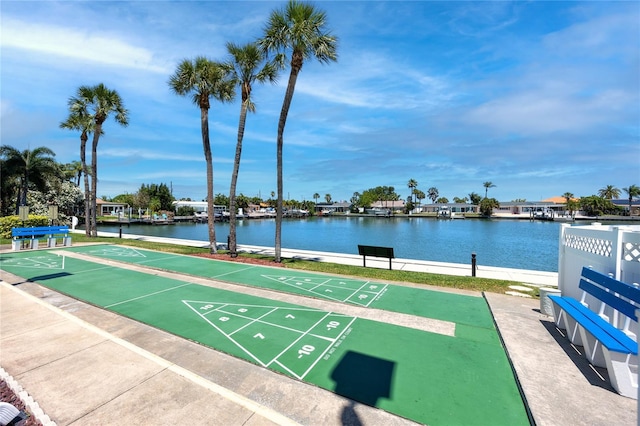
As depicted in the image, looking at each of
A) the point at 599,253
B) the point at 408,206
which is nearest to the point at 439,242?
the point at 599,253

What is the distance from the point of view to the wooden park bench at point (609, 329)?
397cm

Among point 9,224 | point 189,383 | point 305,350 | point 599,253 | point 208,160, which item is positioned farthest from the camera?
point 9,224

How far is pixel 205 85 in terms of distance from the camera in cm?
1597

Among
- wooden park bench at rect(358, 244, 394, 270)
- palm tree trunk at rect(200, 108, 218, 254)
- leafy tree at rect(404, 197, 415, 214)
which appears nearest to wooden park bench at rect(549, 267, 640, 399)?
wooden park bench at rect(358, 244, 394, 270)

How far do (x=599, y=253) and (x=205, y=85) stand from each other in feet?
56.0

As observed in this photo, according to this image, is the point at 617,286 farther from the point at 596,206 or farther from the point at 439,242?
the point at 596,206

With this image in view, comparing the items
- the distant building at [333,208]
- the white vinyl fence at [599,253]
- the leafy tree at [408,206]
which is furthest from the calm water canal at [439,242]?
the distant building at [333,208]

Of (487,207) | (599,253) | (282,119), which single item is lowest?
(599,253)

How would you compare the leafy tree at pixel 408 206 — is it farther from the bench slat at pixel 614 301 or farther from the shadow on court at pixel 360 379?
the shadow on court at pixel 360 379

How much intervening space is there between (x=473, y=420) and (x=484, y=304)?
5164 mm

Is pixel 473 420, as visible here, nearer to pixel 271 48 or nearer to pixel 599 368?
pixel 599 368

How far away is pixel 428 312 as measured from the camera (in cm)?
732

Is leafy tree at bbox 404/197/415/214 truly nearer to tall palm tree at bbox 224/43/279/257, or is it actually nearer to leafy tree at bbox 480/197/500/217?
leafy tree at bbox 480/197/500/217

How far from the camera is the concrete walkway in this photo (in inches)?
139
